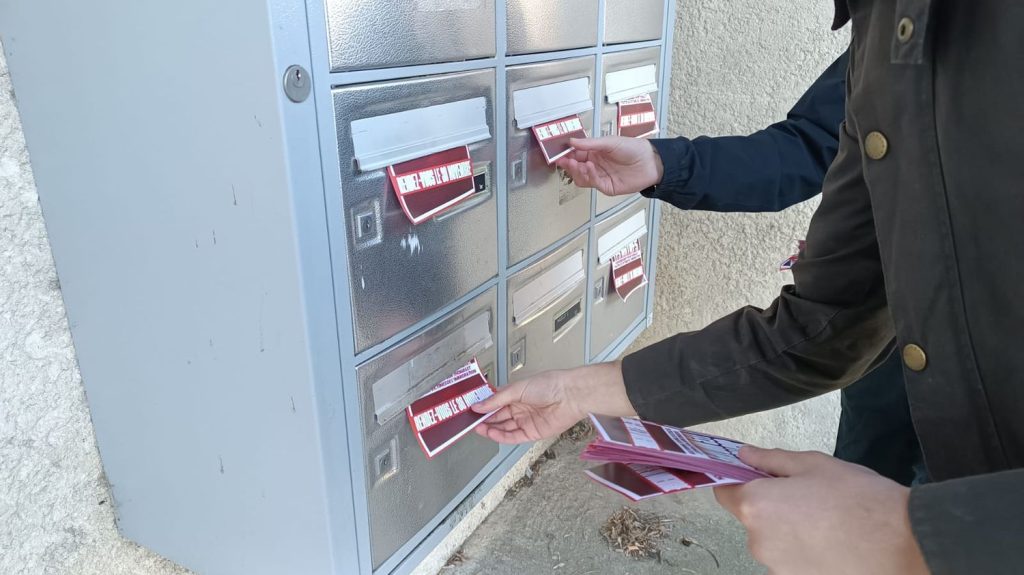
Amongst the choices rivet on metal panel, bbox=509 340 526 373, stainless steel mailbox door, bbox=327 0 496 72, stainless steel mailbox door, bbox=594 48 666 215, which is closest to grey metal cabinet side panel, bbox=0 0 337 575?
stainless steel mailbox door, bbox=327 0 496 72

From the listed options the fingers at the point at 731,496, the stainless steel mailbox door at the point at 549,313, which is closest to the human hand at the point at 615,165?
the stainless steel mailbox door at the point at 549,313

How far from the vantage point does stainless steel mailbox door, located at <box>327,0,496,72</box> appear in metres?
0.82

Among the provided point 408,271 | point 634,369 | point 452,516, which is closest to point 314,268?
point 408,271

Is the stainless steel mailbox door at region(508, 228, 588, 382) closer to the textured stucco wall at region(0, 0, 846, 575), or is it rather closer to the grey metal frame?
the grey metal frame

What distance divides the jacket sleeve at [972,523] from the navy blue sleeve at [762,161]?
0.95 m

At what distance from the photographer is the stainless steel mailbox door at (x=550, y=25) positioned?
1114 mm

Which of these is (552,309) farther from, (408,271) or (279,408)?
(279,408)

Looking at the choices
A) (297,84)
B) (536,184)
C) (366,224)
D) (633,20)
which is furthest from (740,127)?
(297,84)

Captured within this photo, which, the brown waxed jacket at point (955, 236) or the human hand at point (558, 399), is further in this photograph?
the human hand at point (558, 399)

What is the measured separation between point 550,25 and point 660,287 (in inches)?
46.9

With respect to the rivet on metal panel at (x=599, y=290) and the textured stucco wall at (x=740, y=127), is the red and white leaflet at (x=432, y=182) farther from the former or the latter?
the textured stucco wall at (x=740, y=127)

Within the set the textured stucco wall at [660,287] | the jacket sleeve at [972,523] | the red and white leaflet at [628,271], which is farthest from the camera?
the red and white leaflet at [628,271]

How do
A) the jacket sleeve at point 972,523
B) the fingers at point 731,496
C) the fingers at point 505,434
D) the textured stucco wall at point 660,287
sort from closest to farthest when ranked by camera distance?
the jacket sleeve at point 972,523 → the fingers at point 731,496 → the textured stucco wall at point 660,287 → the fingers at point 505,434

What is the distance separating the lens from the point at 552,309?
4.77 feet
